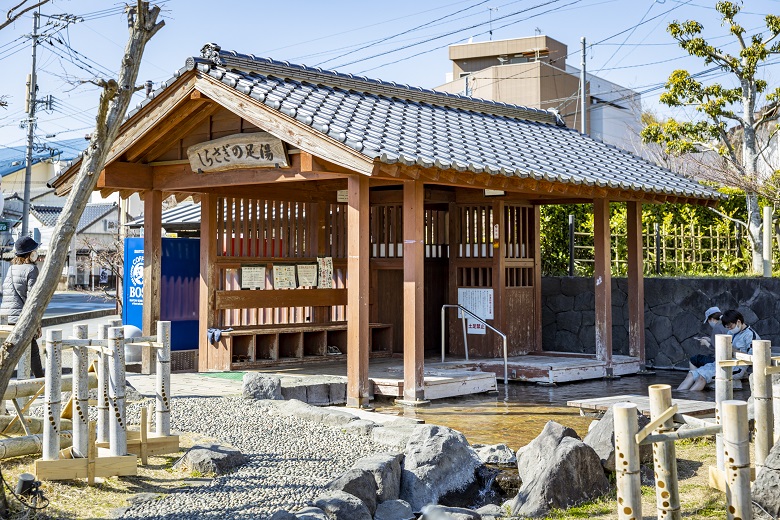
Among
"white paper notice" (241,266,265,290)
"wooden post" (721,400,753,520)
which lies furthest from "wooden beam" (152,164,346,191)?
"wooden post" (721,400,753,520)

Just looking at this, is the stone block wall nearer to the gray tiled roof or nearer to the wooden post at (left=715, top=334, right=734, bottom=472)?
the gray tiled roof

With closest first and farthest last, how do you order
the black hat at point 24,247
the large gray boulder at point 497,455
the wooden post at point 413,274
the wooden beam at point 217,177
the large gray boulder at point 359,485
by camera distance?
the large gray boulder at point 359,485 → the large gray boulder at point 497,455 → the black hat at point 24,247 → the wooden post at point 413,274 → the wooden beam at point 217,177

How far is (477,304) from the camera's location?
1484 cm

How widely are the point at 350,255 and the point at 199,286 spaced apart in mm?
4479

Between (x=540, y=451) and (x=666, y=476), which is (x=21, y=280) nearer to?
(x=540, y=451)

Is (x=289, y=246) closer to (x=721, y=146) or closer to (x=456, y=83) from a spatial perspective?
(x=721, y=146)

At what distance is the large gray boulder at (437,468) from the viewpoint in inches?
277

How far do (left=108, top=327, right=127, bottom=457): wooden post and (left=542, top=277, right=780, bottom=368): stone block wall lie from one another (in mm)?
11719

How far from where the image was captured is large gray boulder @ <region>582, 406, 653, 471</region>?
23.6ft

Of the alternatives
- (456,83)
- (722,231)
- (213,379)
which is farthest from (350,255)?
(456,83)

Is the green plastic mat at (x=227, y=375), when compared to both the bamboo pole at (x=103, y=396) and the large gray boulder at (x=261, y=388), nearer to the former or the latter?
the large gray boulder at (x=261, y=388)

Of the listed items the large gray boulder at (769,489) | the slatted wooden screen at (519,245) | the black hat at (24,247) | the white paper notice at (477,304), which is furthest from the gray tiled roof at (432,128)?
the large gray boulder at (769,489)

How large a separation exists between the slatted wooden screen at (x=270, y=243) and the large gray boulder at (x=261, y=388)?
10.5ft

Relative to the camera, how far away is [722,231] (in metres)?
17.4
